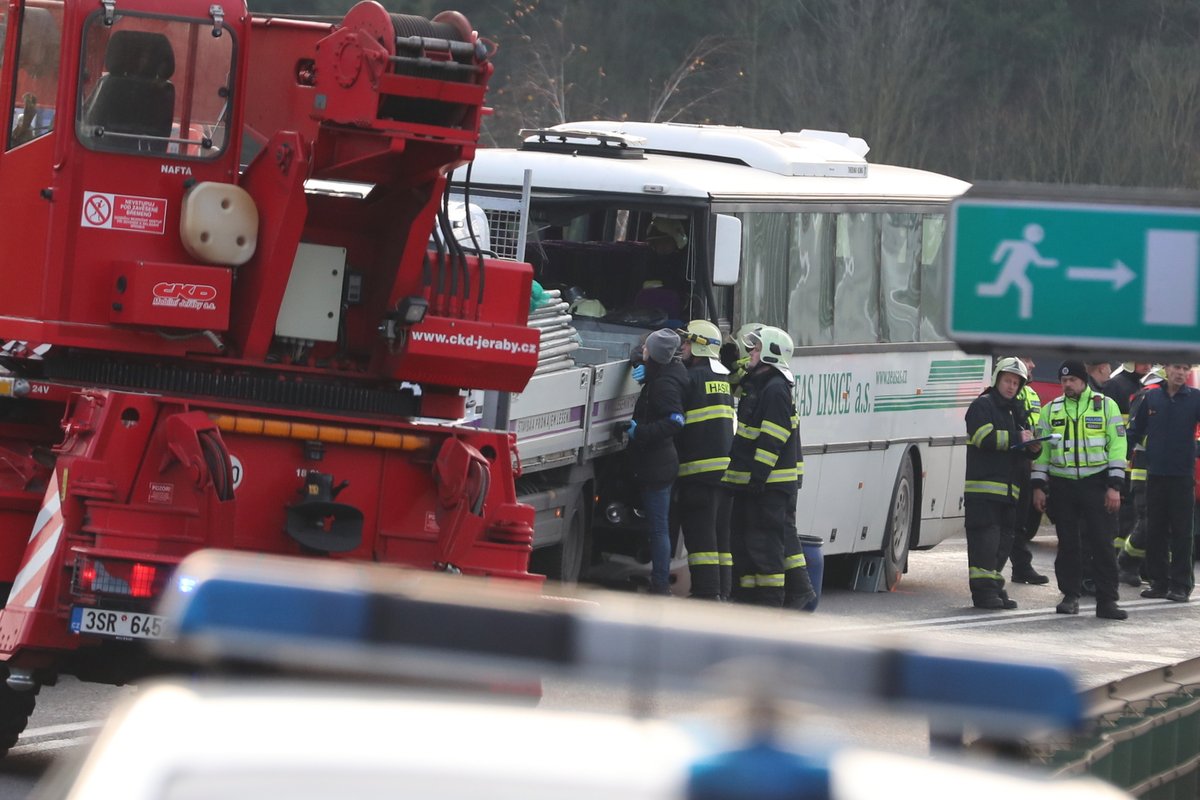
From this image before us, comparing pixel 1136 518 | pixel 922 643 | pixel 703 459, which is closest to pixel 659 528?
pixel 703 459

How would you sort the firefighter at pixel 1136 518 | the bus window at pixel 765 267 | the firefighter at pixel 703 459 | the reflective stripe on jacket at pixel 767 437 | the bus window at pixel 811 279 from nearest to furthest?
the firefighter at pixel 703 459 < the reflective stripe on jacket at pixel 767 437 < the bus window at pixel 765 267 < the bus window at pixel 811 279 < the firefighter at pixel 1136 518

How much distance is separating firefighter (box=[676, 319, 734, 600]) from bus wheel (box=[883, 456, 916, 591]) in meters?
4.12

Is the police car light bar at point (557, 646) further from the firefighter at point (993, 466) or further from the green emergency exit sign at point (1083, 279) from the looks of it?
the firefighter at point (993, 466)

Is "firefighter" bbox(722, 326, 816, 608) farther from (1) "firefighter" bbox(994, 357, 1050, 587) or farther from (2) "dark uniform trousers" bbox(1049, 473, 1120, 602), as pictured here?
(1) "firefighter" bbox(994, 357, 1050, 587)

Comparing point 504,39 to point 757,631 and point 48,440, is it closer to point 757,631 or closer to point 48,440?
point 48,440

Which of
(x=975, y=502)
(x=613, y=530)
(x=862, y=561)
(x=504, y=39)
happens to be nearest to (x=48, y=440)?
(x=613, y=530)

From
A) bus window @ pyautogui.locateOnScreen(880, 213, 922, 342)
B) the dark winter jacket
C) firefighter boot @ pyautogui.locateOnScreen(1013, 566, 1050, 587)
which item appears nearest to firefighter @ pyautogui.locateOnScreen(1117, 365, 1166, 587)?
firefighter boot @ pyautogui.locateOnScreen(1013, 566, 1050, 587)

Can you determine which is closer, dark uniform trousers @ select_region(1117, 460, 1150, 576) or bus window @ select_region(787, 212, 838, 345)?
bus window @ select_region(787, 212, 838, 345)

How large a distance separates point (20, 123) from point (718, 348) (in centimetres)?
697

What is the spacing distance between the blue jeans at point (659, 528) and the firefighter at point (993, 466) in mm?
3189

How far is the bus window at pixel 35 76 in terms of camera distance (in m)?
9.06

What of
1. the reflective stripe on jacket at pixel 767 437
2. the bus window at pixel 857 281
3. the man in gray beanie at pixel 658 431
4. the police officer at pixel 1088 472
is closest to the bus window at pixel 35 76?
the man in gray beanie at pixel 658 431

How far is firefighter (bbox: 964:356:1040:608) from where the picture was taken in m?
17.0

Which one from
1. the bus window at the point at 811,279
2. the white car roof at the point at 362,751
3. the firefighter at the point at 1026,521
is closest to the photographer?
the white car roof at the point at 362,751
